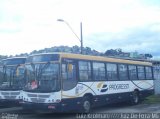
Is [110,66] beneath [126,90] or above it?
above

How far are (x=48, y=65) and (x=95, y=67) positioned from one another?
11.6 ft

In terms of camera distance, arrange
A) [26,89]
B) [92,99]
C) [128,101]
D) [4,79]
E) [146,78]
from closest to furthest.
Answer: [26,89], [92,99], [4,79], [128,101], [146,78]

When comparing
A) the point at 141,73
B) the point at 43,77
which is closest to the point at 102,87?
the point at 43,77

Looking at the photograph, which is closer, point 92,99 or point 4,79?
point 92,99

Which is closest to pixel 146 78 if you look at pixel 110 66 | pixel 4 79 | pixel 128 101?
pixel 128 101

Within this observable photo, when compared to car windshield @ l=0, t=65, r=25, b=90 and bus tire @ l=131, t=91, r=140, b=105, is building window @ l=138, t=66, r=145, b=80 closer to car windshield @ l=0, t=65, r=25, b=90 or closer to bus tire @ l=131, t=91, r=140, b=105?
bus tire @ l=131, t=91, r=140, b=105

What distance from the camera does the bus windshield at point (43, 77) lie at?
15117 mm

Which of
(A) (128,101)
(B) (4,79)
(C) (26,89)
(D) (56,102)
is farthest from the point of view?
(A) (128,101)

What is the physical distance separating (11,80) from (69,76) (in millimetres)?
4446

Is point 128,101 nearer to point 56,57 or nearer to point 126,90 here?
point 126,90

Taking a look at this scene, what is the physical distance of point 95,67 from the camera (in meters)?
18.2

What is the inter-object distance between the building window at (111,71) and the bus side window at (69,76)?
→ 12.3 ft

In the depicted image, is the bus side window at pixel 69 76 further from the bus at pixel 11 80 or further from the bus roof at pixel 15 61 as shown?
the bus roof at pixel 15 61

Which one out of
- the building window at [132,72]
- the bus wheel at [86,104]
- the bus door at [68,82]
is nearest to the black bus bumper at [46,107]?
the bus door at [68,82]
